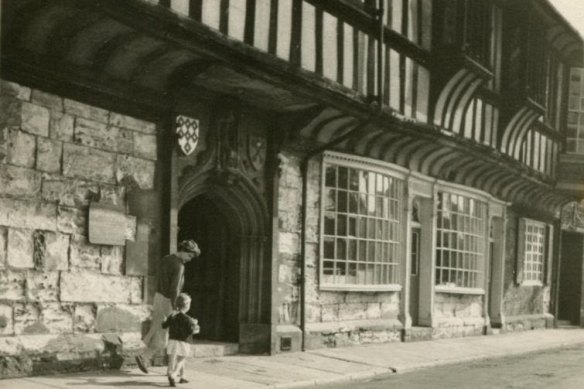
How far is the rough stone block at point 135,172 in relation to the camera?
1040cm

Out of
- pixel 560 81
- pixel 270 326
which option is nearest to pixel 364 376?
pixel 270 326

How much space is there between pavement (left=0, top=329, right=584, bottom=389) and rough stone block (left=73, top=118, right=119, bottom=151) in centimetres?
246

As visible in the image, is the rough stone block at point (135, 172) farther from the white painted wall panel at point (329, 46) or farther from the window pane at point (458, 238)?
the window pane at point (458, 238)

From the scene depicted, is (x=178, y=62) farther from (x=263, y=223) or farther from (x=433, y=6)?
(x=433, y=6)

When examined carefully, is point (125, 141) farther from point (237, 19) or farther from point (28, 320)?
point (28, 320)

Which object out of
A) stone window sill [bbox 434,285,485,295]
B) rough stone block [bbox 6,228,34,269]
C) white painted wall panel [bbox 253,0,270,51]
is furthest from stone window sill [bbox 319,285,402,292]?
rough stone block [bbox 6,228,34,269]

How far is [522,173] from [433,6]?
555 cm

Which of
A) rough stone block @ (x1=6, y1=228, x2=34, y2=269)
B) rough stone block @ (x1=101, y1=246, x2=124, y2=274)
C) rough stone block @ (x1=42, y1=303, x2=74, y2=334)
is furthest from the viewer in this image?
rough stone block @ (x1=101, y1=246, x2=124, y2=274)

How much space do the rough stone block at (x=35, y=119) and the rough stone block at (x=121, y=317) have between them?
2.07 metres

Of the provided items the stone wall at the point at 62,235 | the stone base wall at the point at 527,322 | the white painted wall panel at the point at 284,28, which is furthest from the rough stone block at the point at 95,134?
the stone base wall at the point at 527,322

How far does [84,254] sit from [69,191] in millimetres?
708

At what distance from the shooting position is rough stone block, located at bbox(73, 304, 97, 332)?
9766 millimetres

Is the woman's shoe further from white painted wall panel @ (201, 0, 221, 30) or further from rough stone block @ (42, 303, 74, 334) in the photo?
white painted wall panel @ (201, 0, 221, 30)

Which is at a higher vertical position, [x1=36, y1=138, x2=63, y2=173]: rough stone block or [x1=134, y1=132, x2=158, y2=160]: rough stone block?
[x1=134, y1=132, x2=158, y2=160]: rough stone block
